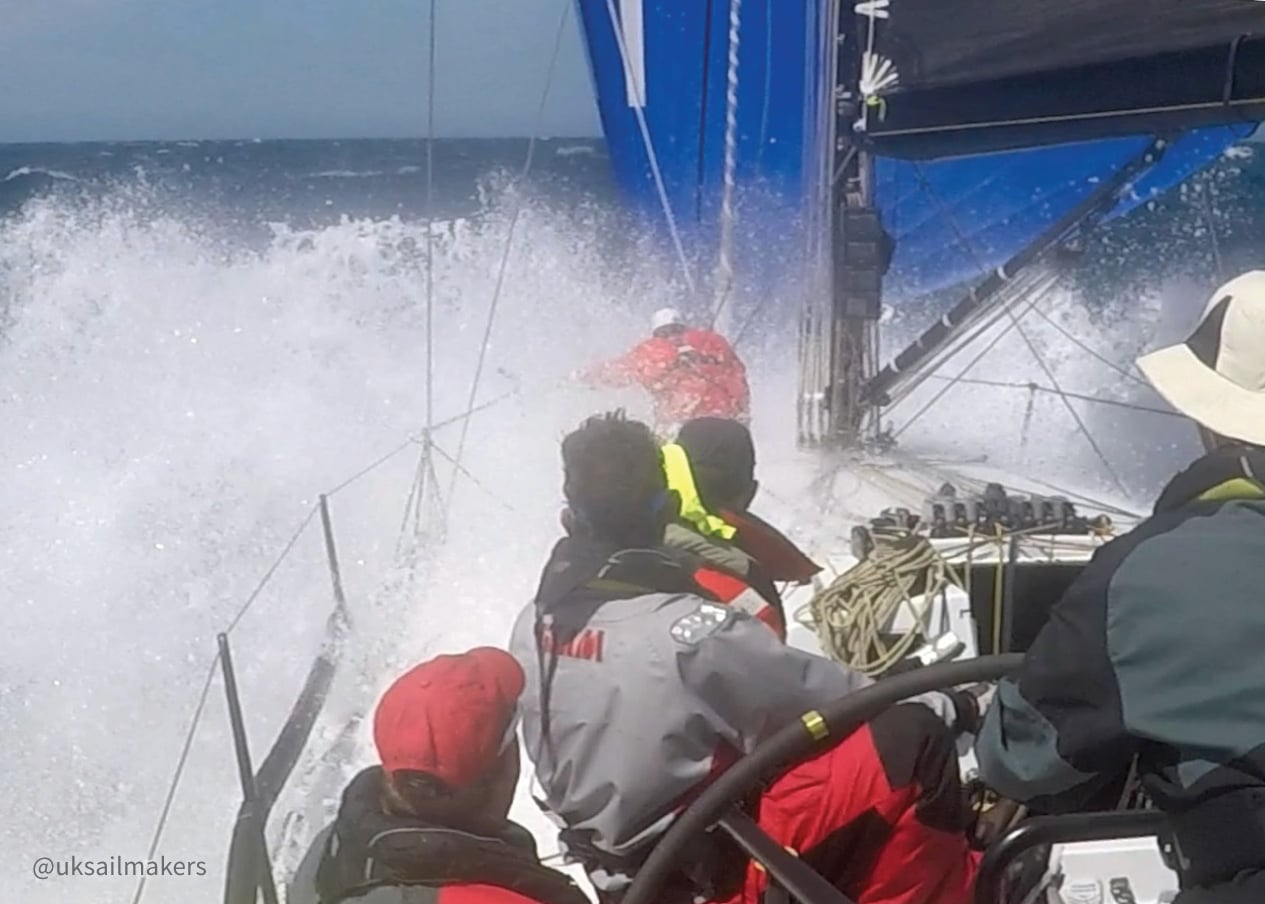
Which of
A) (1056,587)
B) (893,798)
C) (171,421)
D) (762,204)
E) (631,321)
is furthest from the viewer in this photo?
(171,421)

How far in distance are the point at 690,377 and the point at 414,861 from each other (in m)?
2.29

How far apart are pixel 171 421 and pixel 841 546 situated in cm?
463

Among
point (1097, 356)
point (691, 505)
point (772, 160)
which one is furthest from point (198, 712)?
point (1097, 356)

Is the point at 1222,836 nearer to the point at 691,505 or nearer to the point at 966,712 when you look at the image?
the point at 966,712

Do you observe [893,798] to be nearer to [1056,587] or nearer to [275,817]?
[1056,587]

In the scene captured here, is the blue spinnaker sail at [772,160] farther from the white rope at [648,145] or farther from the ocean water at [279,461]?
the ocean water at [279,461]

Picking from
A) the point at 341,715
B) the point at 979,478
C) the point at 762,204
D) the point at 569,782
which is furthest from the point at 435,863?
the point at 762,204

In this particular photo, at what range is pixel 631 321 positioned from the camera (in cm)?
636

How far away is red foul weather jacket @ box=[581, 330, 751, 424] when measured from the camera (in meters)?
3.39

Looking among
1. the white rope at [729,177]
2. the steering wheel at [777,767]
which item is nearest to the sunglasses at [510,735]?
the steering wheel at [777,767]

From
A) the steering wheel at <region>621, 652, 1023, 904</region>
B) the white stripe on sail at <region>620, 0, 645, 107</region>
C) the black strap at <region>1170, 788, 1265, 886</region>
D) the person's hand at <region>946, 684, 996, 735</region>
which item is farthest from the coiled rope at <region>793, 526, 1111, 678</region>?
the white stripe on sail at <region>620, 0, 645, 107</region>

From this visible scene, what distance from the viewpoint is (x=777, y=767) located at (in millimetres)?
Answer: 1336

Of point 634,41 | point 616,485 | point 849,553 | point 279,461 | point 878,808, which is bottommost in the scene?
point 279,461

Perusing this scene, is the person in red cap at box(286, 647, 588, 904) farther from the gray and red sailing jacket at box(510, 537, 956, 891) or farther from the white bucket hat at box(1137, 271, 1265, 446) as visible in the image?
the white bucket hat at box(1137, 271, 1265, 446)
